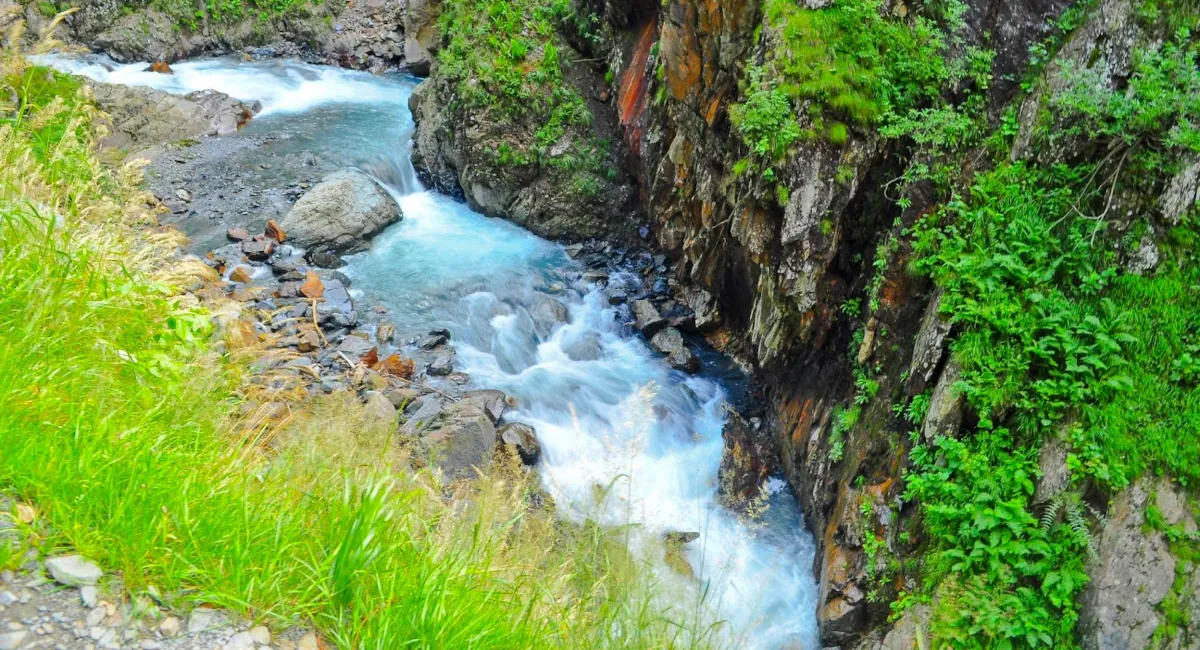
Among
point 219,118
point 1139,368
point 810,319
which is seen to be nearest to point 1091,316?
point 1139,368

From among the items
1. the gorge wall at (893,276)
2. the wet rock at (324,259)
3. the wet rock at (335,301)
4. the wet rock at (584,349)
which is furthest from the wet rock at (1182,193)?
the wet rock at (324,259)

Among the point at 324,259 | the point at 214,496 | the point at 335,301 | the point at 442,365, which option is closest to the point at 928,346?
the point at 214,496

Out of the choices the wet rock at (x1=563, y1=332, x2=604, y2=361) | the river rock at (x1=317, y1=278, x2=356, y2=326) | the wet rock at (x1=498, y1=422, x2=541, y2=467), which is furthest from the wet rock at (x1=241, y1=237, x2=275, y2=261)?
the wet rock at (x1=498, y1=422, x2=541, y2=467)

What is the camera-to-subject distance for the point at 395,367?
28.6 feet

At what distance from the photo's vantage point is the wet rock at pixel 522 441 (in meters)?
7.74

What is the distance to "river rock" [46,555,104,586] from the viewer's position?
233 centimetres

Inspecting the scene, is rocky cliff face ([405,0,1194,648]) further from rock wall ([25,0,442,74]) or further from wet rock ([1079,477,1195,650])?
rock wall ([25,0,442,74])

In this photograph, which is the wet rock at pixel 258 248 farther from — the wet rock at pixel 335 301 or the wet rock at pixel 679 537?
the wet rock at pixel 679 537

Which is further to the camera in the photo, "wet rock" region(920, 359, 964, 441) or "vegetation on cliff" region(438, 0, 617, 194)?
"vegetation on cliff" region(438, 0, 617, 194)

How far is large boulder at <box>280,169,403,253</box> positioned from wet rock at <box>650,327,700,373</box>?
Answer: 522 cm

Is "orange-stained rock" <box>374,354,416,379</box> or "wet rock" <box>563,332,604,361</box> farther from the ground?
"wet rock" <box>563,332,604,361</box>

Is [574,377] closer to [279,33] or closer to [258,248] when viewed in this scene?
[258,248]

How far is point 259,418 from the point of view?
4.00 meters

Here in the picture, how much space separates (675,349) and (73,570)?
7957 millimetres
